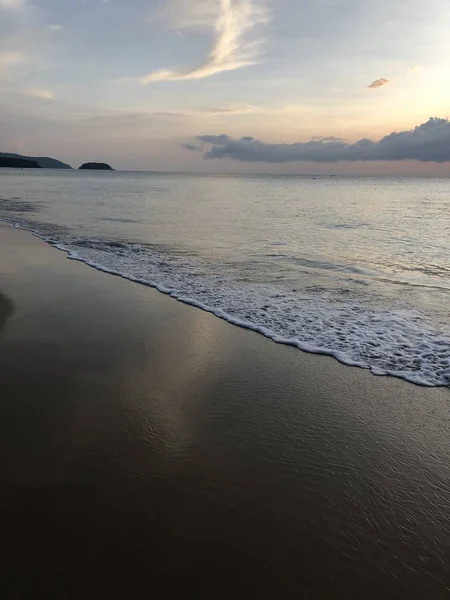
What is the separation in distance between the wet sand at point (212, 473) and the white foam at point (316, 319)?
1.98 feet

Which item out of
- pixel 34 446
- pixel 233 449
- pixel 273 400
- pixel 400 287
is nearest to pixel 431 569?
pixel 233 449

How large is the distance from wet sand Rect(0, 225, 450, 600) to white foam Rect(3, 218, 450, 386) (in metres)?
0.60

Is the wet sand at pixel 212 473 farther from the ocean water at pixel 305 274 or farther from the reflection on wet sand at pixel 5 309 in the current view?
the ocean water at pixel 305 274

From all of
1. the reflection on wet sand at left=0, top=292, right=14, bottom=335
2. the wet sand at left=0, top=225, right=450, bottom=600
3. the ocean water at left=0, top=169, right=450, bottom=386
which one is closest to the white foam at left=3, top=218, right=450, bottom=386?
the ocean water at left=0, top=169, right=450, bottom=386

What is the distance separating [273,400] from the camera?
517cm

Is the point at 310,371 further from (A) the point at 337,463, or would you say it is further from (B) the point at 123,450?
(B) the point at 123,450

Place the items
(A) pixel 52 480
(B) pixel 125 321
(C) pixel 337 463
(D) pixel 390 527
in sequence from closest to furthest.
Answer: (D) pixel 390 527
(A) pixel 52 480
(C) pixel 337 463
(B) pixel 125 321

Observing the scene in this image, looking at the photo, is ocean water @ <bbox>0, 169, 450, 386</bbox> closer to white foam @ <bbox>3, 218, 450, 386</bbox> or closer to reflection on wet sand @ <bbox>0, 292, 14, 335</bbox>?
white foam @ <bbox>3, 218, 450, 386</bbox>

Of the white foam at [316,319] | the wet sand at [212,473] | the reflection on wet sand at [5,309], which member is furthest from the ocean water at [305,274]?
the reflection on wet sand at [5,309]

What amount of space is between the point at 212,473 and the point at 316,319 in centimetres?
517

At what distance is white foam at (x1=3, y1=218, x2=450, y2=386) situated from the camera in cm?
664

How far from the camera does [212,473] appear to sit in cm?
384

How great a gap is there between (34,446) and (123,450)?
841 mm

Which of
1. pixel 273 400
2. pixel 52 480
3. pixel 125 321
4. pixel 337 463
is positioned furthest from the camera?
pixel 125 321
